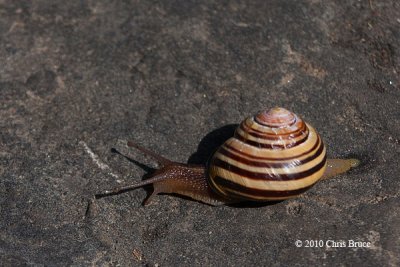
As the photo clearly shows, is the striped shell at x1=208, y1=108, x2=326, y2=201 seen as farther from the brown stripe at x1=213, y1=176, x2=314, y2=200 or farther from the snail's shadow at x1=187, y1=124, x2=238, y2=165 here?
the snail's shadow at x1=187, y1=124, x2=238, y2=165

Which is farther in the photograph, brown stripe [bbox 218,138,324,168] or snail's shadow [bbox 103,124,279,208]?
snail's shadow [bbox 103,124,279,208]

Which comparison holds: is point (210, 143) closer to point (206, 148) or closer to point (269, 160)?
point (206, 148)

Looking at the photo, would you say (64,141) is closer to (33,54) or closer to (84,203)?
(84,203)

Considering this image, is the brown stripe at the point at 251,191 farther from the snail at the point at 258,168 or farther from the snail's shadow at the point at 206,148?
the snail's shadow at the point at 206,148

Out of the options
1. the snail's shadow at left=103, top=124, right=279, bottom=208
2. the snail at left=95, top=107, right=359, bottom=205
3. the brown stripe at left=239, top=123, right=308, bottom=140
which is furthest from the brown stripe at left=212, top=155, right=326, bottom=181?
the snail's shadow at left=103, top=124, right=279, bottom=208

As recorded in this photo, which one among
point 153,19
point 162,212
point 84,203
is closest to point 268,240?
point 162,212

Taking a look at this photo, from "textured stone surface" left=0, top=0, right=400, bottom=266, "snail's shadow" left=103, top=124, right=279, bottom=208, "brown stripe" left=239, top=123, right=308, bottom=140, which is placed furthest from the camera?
"snail's shadow" left=103, top=124, right=279, bottom=208

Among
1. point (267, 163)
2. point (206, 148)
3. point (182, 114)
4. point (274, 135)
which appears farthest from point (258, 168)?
point (182, 114)
